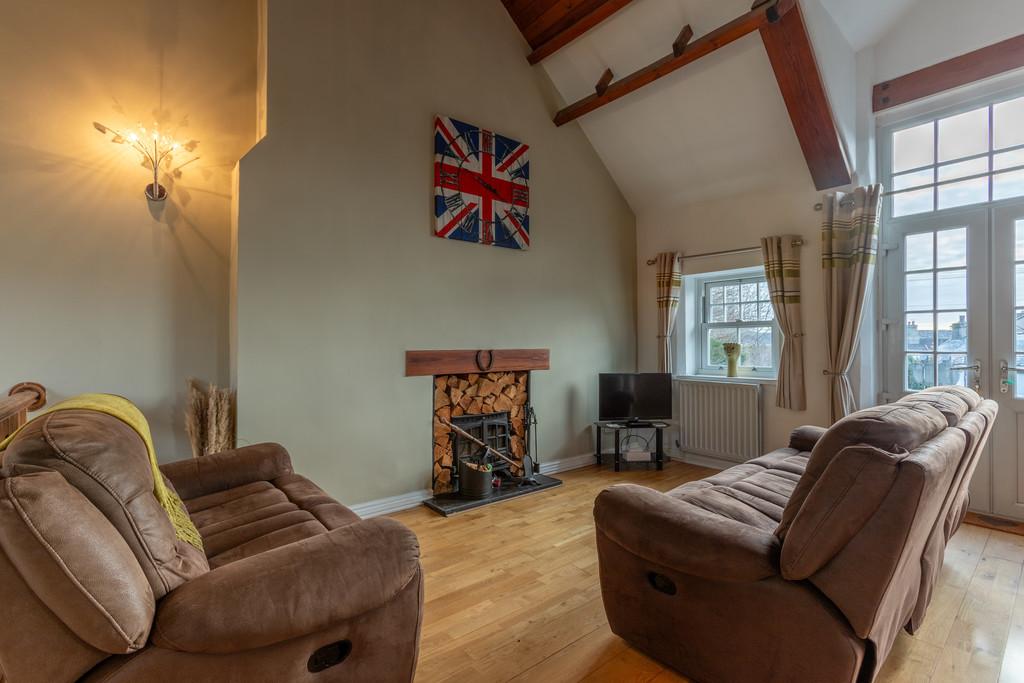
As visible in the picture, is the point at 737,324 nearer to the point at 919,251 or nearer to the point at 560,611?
the point at 919,251

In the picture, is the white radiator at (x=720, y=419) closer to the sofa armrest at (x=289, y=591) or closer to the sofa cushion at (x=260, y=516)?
the sofa cushion at (x=260, y=516)

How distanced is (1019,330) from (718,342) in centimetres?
211

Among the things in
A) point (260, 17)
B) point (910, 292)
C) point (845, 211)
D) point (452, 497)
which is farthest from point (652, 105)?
point (452, 497)

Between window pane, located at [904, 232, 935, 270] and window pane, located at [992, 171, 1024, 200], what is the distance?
1.32ft

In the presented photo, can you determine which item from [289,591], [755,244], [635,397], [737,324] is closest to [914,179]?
[755,244]

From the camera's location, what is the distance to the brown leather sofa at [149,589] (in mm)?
939

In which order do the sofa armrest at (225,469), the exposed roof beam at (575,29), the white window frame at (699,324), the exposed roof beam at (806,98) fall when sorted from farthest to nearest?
the white window frame at (699,324) → the exposed roof beam at (575,29) → the exposed roof beam at (806,98) → the sofa armrest at (225,469)

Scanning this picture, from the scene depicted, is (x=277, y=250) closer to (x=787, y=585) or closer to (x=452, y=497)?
(x=452, y=497)

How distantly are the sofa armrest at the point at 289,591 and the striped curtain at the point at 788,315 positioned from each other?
143 inches

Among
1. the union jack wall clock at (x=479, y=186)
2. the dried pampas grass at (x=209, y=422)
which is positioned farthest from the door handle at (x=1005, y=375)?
the dried pampas grass at (x=209, y=422)

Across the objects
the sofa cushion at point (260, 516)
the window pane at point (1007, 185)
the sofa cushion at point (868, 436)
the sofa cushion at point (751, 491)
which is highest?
the window pane at point (1007, 185)

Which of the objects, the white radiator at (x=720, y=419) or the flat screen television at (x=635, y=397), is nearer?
the white radiator at (x=720, y=419)

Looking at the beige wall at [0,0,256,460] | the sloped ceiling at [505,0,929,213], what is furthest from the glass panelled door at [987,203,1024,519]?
the beige wall at [0,0,256,460]

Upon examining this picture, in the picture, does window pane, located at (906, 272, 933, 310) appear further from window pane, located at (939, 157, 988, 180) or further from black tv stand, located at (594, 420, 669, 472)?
black tv stand, located at (594, 420, 669, 472)
